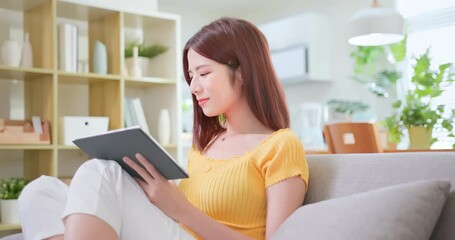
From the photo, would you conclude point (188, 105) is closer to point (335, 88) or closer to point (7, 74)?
point (335, 88)

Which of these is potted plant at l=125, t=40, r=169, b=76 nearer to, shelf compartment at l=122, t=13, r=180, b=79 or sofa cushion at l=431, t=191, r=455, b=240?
shelf compartment at l=122, t=13, r=180, b=79

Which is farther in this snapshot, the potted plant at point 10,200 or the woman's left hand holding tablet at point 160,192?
the potted plant at point 10,200

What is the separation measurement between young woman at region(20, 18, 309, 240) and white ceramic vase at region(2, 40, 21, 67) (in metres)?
1.78

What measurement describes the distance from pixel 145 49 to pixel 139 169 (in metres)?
2.42

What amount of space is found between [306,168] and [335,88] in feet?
14.0

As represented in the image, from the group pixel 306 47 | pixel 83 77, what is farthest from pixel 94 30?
pixel 306 47

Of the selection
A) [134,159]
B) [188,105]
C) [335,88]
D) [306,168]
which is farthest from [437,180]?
[188,105]

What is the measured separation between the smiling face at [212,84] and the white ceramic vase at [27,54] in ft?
6.19

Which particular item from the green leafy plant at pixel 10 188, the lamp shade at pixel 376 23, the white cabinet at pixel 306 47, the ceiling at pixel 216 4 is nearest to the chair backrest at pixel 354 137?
the lamp shade at pixel 376 23

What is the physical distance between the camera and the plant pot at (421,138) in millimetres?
2768

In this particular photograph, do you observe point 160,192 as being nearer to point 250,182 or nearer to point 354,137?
point 250,182

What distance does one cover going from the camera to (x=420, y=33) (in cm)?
482

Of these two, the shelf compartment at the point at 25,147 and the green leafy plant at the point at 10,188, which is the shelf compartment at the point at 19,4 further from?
the green leafy plant at the point at 10,188

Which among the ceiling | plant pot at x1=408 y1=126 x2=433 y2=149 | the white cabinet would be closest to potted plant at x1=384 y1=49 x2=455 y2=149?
plant pot at x1=408 y1=126 x2=433 y2=149
